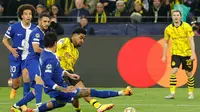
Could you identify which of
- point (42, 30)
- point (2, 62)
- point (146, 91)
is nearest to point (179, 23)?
point (146, 91)

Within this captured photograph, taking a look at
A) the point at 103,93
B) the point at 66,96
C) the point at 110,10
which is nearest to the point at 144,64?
the point at 110,10

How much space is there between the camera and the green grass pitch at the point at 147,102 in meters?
15.2

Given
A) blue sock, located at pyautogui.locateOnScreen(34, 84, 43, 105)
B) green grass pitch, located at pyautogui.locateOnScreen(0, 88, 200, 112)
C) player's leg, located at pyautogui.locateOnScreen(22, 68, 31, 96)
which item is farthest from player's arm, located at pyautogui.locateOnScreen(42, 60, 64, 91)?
player's leg, located at pyautogui.locateOnScreen(22, 68, 31, 96)

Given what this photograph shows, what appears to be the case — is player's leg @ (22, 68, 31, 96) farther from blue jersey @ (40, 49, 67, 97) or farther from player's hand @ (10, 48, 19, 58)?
blue jersey @ (40, 49, 67, 97)

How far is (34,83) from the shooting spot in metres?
15.1

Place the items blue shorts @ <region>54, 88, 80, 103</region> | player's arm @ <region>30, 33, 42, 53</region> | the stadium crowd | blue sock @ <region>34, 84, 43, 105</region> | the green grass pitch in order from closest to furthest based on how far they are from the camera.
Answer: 1. blue shorts @ <region>54, 88, 80, 103</region>
2. blue sock @ <region>34, 84, 43, 105</region>
3. player's arm @ <region>30, 33, 42, 53</region>
4. the green grass pitch
5. the stadium crowd

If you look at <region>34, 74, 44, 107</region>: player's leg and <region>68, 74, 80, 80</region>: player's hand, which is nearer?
<region>68, 74, 80, 80</region>: player's hand

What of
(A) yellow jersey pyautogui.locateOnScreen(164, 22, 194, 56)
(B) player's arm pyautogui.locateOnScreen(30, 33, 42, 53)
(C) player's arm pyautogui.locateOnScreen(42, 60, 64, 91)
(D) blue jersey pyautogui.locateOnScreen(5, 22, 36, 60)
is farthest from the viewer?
(A) yellow jersey pyautogui.locateOnScreen(164, 22, 194, 56)

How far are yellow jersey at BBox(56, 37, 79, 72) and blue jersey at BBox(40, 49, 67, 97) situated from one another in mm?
1234

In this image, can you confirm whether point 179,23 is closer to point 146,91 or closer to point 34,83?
point 146,91

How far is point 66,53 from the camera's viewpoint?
14.4m

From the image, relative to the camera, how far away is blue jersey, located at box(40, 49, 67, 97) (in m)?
12.9

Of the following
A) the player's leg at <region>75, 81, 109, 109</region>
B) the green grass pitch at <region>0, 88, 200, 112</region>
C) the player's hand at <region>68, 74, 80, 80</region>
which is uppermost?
the player's hand at <region>68, 74, 80, 80</region>

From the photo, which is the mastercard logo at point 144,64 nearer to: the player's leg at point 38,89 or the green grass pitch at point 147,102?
the green grass pitch at point 147,102
